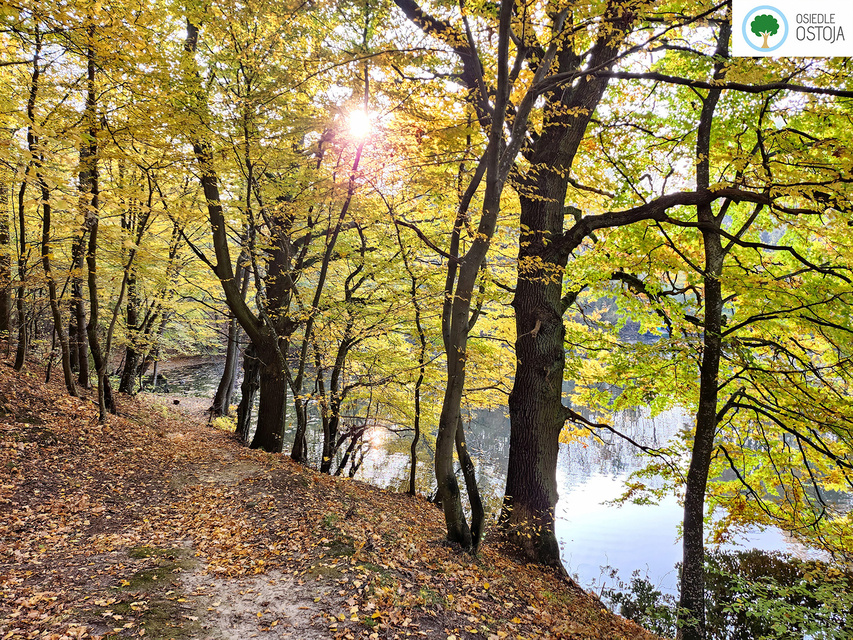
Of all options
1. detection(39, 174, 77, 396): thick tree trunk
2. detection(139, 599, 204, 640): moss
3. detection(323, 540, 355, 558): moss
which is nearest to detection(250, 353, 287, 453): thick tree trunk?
detection(39, 174, 77, 396): thick tree trunk

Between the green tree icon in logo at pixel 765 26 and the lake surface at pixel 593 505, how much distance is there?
6.12m

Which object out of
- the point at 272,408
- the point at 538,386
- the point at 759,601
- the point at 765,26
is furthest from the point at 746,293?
the point at 272,408

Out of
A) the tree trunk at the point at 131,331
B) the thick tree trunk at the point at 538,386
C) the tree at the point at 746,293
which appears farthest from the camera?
the tree trunk at the point at 131,331

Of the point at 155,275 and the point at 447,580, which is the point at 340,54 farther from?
the point at 155,275

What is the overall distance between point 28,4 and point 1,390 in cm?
667

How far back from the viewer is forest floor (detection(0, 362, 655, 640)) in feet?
11.6

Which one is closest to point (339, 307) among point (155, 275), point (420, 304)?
point (420, 304)

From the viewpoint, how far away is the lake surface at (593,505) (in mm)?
11555

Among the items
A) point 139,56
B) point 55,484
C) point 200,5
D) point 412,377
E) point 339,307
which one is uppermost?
point 200,5

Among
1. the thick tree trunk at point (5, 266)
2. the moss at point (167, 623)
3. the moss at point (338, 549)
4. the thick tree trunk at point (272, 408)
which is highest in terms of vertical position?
the thick tree trunk at point (5, 266)

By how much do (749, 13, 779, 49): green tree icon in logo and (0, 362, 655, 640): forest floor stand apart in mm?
7653

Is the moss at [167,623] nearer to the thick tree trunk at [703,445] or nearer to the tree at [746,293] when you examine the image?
the tree at [746,293]

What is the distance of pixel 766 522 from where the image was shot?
269 inches

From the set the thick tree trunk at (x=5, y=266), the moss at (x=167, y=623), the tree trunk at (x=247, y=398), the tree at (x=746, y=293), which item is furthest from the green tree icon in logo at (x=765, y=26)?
the thick tree trunk at (x=5, y=266)
